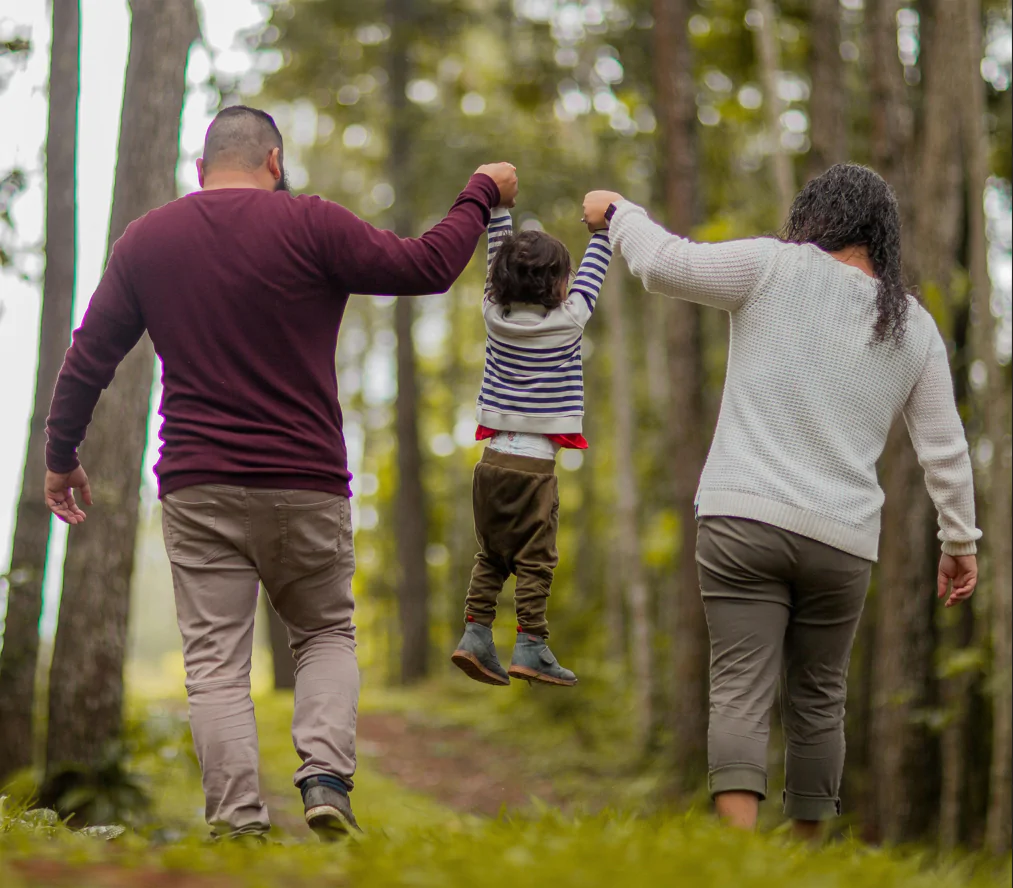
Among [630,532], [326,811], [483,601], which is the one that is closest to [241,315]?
[483,601]

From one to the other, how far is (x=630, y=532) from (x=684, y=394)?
3.10 m

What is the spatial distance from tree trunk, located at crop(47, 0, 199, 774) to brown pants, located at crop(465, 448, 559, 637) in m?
3.32

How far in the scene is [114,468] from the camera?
6.71 metres

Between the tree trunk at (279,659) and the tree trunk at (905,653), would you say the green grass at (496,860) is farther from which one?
the tree trunk at (279,659)

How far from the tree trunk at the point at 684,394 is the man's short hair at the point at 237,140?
7799mm

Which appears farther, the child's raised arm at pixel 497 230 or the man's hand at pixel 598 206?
the child's raised arm at pixel 497 230

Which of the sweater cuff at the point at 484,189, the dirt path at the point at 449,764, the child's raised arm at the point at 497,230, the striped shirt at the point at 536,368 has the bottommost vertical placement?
the dirt path at the point at 449,764

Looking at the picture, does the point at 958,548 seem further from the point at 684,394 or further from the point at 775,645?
the point at 684,394

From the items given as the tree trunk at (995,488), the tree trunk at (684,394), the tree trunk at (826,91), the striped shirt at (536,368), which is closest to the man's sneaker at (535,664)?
the striped shirt at (536,368)

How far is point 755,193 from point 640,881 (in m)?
16.5

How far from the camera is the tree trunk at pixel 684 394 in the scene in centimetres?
1133

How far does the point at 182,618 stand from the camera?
3723 millimetres

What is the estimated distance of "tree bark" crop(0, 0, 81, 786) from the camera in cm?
671

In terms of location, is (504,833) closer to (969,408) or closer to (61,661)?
(61,661)
